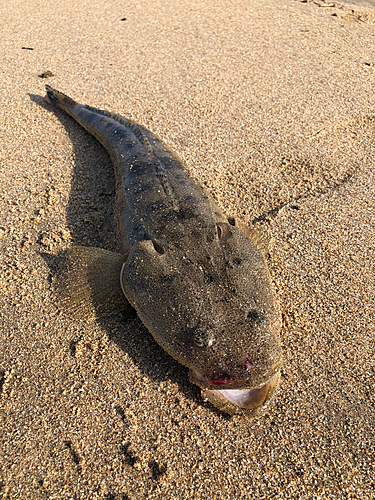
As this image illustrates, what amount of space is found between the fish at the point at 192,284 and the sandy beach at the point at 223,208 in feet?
0.76

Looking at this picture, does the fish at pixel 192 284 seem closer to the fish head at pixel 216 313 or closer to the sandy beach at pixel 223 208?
the fish head at pixel 216 313

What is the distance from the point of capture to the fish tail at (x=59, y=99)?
18.0 ft

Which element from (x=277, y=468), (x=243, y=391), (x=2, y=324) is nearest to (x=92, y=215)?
(x=2, y=324)

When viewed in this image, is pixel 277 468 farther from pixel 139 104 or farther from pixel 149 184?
pixel 139 104

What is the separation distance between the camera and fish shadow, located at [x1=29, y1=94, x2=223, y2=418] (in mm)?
2799

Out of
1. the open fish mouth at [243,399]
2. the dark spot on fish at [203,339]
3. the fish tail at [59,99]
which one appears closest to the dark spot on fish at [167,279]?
the dark spot on fish at [203,339]

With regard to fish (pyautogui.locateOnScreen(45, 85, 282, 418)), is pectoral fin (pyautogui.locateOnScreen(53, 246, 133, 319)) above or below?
below

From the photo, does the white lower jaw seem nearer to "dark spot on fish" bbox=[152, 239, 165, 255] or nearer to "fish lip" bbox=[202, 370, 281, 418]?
"fish lip" bbox=[202, 370, 281, 418]

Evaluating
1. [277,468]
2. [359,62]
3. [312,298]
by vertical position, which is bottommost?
[277,468]

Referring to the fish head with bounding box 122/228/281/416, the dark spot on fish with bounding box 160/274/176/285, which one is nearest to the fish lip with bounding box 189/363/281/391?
the fish head with bounding box 122/228/281/416

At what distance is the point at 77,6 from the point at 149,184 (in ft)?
21.7

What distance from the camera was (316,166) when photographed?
457 cm

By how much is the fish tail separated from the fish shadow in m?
0.09

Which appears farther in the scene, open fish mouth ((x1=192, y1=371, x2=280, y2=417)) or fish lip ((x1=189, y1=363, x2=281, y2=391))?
open fish mouth ((x1=192, y1=371, x2=280, y2=417))
